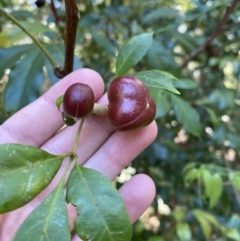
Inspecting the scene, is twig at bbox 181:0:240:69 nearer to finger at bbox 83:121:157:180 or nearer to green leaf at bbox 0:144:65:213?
finger at bbox 83:121:157:180

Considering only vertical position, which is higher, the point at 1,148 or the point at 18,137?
the point at 1,148

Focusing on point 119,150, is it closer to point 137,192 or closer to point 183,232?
point 137,192

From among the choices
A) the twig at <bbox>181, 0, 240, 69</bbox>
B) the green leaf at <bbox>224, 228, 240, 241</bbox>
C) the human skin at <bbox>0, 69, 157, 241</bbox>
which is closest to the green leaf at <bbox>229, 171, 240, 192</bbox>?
the green leaf at <bbox>224, 228, 240, 241</bbox>

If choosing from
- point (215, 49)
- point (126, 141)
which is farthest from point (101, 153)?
point (215, 49)

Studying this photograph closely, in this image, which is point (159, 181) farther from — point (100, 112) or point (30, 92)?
point (100, 112)

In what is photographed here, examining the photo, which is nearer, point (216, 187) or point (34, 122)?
point (34, 122)

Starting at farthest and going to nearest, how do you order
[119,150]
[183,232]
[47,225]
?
1. [183,232]
2. [119,150]
3. [47,225]

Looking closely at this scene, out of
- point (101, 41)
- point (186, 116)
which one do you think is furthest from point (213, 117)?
point (101, 41)
